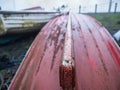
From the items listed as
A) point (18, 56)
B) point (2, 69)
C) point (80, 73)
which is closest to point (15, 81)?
point (80, 73)

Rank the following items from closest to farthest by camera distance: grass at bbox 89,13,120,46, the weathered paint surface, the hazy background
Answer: the weathered paint surface < grass at bbox 89,13,120,46 < the hazy background

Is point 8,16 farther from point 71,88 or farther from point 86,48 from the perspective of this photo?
point 71,88

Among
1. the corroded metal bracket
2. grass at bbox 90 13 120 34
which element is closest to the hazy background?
grass at bbox 90 13 120 34

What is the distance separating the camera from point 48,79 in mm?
1334

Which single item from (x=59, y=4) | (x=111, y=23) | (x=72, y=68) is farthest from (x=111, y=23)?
(x=59, y=4)

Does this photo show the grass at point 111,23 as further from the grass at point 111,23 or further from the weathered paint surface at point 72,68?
the weathered paint surface at point 72,68

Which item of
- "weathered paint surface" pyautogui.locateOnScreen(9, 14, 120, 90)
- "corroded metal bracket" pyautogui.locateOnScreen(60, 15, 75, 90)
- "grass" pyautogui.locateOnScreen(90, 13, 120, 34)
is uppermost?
"corroded metal bracket" pyautogui.locateOnScreen(60, 15, 75, 90)

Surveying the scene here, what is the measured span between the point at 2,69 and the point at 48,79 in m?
2.14

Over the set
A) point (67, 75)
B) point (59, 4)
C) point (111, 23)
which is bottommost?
point (111, 23)

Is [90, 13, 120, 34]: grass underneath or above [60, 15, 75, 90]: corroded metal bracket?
underneath

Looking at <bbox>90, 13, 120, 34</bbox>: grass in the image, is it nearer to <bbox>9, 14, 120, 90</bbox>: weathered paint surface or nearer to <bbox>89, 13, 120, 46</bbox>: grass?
<bbox>89, 13, 120, 46</bbox>: grass

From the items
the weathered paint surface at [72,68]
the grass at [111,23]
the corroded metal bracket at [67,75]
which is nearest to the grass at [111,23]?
the grass at [111,23]

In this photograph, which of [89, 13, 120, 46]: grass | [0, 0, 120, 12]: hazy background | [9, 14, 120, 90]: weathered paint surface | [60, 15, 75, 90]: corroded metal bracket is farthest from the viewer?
[0, 0, 120, 12]: hazy background

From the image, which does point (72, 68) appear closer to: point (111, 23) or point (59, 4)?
point (111, 23)
